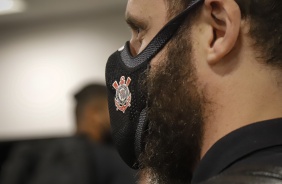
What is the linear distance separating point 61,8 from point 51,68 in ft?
1.45

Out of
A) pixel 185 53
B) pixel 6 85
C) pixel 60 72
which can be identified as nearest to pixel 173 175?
pixel 185 53

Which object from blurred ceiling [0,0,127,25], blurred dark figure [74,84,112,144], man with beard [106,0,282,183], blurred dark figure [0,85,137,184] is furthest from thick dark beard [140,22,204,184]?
blurred ceiling [0,0,127,25]

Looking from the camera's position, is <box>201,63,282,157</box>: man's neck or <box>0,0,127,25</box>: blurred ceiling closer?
<box>201,63,282,157</box>: man's neck

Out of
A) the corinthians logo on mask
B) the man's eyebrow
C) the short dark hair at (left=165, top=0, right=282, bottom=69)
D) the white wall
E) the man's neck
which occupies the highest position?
the white wall

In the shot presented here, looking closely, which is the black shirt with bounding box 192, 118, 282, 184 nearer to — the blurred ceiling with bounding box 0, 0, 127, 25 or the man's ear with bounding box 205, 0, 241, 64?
the man's ear with bounding box 205, 0, 241, 64

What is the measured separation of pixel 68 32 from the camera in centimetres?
358

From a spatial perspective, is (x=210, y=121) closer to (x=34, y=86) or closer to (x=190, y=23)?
(x=190, y=23)

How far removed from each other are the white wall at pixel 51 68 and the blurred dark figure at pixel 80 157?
3.54 feet

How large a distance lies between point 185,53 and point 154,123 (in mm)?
129

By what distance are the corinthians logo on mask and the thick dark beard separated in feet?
0.19

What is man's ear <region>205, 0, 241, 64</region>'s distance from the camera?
74 cm

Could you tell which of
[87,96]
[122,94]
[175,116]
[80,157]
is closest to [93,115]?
[87,96]

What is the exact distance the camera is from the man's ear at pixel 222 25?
0.74 m

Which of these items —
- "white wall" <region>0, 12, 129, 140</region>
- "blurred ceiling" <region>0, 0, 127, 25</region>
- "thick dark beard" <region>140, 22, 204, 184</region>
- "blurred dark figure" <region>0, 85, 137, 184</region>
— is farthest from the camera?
"white wall" <region>0, 12, 129, 140</region>
